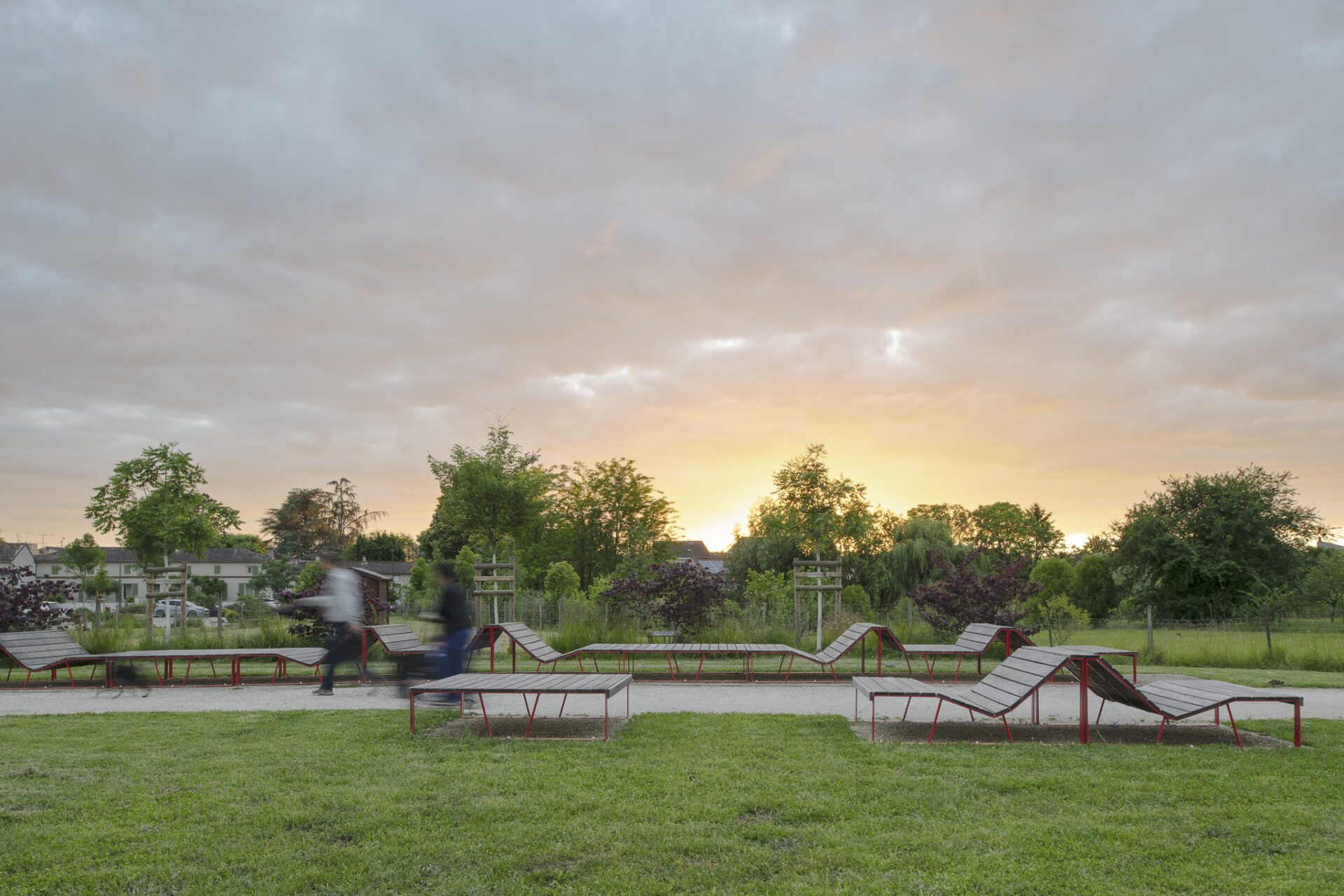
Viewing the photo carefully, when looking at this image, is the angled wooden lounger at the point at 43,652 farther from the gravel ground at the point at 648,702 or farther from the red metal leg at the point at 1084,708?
the red metal leg at the point at 1084,708

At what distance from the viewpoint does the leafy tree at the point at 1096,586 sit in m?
36.8

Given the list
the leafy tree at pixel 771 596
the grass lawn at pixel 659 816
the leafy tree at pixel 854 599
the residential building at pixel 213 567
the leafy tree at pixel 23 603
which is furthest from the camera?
the residential building at pixel 213 567

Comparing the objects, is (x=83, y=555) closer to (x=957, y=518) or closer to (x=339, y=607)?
(x=339, y=607)

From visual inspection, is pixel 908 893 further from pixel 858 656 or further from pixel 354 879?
pixel 858 656

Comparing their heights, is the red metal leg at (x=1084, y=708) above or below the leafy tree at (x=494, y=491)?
below

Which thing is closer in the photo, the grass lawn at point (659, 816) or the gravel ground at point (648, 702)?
the grass lawn at point (659, 816)

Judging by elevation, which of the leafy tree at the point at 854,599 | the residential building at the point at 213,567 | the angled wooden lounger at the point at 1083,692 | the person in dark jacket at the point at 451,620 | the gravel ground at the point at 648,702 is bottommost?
the residential building at the point at 213,567

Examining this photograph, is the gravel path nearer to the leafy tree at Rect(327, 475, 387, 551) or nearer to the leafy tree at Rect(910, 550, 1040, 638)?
the leafy tree at Rect(910, 550, 1040, 638)

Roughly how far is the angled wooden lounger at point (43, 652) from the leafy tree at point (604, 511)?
2843cm

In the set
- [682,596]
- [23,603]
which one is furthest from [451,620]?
[23,603]

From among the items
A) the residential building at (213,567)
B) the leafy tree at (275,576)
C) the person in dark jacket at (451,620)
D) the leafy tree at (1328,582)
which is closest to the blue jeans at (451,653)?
the person in dark jacket at (451,620)

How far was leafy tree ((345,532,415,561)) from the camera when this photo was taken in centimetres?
7812

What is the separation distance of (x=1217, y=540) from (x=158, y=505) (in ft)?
123

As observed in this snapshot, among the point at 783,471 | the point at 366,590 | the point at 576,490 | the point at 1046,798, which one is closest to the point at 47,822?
the point at 1046,798
